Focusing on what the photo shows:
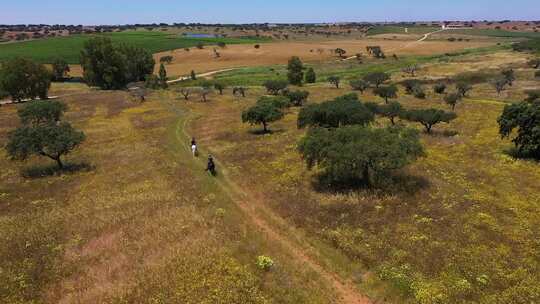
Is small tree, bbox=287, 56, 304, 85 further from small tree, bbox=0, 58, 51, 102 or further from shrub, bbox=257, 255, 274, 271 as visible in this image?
shrub, bbox=257, 255, 274, 271

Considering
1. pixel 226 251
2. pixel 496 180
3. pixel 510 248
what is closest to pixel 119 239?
pixel 226 251

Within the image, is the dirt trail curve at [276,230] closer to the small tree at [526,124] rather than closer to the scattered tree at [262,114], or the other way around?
the scattered tree at [262,114]

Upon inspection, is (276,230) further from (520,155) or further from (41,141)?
(520,155)

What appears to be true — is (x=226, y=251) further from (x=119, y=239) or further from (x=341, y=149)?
(x=341, y=149)

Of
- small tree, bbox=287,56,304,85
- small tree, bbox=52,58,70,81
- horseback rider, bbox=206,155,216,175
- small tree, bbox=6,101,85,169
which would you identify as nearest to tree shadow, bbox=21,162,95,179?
small tree, bbox=6,101,85,169

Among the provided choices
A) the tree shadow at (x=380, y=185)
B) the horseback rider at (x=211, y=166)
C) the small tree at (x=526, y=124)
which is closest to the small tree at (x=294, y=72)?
the small tree at (x=526, y=124)

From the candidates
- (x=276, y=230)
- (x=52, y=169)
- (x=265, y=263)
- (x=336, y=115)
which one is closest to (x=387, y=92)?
(x=336, y=115)

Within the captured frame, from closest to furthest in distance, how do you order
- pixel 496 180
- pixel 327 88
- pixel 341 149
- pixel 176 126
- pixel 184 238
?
1. pixel 184 238
2. pixel 341 149
3. pixel 496 180
4. pixel 176 126
5. pixel 327 88
